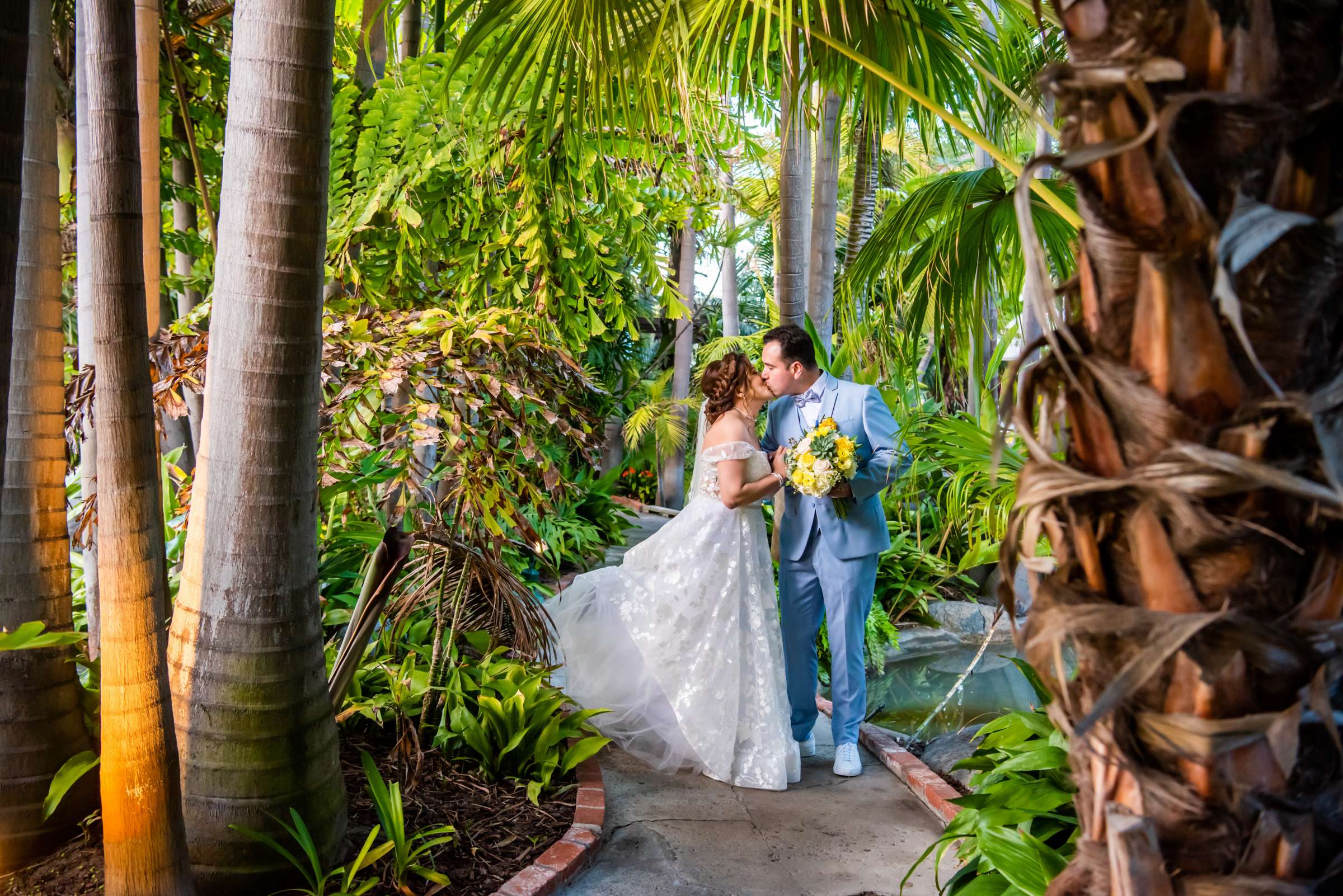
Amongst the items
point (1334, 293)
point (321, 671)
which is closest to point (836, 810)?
point (321, 671)

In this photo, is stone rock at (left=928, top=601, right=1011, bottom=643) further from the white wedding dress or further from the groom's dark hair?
the groom's dark hair

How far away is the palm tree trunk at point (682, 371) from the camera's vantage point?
1348 centimetres

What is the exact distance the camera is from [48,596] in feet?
9.70

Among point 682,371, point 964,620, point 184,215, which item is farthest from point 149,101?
point 682,371

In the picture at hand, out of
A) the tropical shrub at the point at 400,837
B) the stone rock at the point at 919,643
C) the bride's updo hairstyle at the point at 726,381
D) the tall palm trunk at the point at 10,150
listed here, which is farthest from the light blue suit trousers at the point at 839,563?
the tall palm trunk at the point at 10,150

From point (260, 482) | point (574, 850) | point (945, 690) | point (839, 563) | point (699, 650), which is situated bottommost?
point (945, 690)

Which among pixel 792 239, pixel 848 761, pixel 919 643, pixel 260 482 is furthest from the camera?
pixel 919 643

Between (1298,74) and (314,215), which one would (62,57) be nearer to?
(314,215)

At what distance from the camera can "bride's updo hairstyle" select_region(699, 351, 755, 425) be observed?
189 inches

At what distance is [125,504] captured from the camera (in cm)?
219

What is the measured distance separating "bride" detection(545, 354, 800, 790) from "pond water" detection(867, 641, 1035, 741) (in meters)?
1.62

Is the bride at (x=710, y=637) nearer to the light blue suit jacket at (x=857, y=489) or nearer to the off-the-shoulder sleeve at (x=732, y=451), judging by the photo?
the off-the-shoulder sleeve at (x=732, y=451)

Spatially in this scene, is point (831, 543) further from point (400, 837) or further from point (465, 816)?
point (400, 837)

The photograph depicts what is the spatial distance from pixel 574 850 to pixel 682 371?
10.5 m
